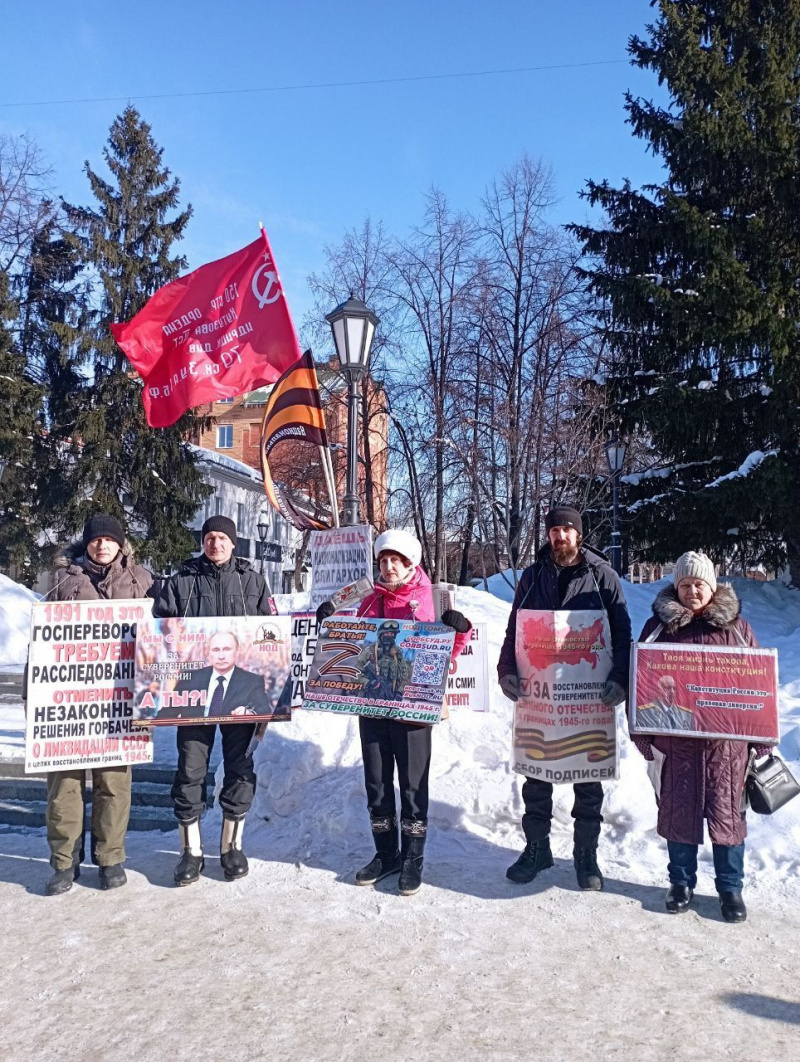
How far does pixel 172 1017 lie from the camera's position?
331 cm

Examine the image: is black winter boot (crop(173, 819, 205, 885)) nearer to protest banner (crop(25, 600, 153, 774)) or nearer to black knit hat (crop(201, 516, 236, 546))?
protest banner (crop(25, 600, 153, 774))

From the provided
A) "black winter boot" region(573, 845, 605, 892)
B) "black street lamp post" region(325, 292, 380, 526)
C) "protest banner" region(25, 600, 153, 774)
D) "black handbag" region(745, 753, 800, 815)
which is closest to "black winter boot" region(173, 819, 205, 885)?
"protest banner" region(25, 600, 153, 774)

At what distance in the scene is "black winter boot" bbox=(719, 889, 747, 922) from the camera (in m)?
4.23

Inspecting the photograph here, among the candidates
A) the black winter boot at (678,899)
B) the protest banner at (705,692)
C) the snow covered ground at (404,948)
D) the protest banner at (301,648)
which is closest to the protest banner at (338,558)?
the protest banner at (301,648)

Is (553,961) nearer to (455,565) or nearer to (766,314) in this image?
(766,314)

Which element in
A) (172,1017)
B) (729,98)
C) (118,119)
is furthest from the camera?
(118,119)

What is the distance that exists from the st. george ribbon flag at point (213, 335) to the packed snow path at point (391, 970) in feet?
15.7

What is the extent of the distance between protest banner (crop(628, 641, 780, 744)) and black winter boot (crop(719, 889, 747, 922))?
0.80 m

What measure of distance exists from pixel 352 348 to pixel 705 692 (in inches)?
190

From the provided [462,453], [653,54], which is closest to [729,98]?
[653,54]

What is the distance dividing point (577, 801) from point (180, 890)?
2330 millimetres

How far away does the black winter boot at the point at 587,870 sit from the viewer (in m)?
4.65

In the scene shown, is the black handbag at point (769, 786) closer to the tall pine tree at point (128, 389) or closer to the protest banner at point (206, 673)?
the protest banner at point (206, 673)

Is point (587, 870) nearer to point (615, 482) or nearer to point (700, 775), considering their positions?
point (700, 775)
